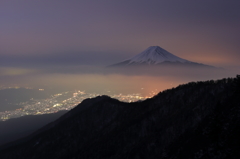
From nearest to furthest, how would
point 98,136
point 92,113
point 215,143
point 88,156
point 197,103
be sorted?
point 215,143 → point 197,103 → point 88,156 → point 98,136 → point 92,113

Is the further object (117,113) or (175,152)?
(117,113)

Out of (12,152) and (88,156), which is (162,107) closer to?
(88,156)

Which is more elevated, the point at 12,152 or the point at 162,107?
the point at 162,107

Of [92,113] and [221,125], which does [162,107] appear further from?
[92,113]

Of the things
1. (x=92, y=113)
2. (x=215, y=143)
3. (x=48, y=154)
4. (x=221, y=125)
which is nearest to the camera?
(x=215, y=143)

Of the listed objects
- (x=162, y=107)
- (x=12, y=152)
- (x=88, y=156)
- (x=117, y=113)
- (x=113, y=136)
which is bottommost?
(x=12, y=152)

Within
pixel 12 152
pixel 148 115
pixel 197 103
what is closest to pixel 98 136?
pixel 148 115

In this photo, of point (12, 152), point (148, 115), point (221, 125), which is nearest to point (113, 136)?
point (148, 115)
